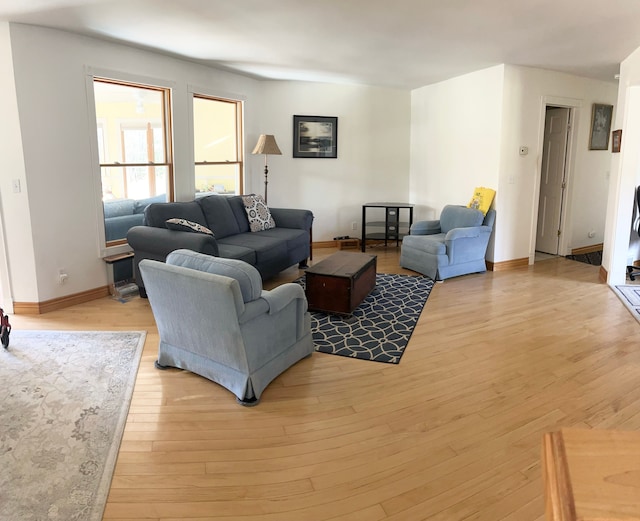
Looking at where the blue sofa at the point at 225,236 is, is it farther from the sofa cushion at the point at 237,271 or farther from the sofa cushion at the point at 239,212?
the sofa cushion at the point at 237,271

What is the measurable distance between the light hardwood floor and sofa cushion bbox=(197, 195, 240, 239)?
1527mm

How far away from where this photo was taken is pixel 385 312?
14.5 feet

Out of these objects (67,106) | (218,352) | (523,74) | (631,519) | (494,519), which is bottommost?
(494,519)

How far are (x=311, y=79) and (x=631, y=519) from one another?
22.4ft

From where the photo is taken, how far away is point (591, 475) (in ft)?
2.35

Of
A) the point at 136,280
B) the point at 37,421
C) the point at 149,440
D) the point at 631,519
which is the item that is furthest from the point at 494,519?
the point at 136,280

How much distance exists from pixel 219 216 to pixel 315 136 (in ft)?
8.04

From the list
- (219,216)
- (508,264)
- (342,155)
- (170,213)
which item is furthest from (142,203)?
(508,264)

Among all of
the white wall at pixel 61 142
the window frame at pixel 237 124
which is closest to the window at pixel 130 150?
the white wall at pixel 61 142

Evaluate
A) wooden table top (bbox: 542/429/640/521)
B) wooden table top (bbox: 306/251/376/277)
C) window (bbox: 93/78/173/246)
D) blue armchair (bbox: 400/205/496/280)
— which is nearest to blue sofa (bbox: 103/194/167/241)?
window (bbox: 93/78/173/246)

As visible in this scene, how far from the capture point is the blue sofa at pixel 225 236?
4.46m

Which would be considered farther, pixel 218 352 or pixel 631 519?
pixel 218 352

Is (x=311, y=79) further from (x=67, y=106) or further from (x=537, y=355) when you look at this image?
(x=537, y=355)

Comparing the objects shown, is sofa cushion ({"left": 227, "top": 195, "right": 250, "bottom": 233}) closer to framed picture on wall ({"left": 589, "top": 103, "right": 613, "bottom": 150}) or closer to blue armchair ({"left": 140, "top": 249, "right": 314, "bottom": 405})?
blue armchair ({"left": 140, "top": 249, "right": 314, "bottom": 405})
